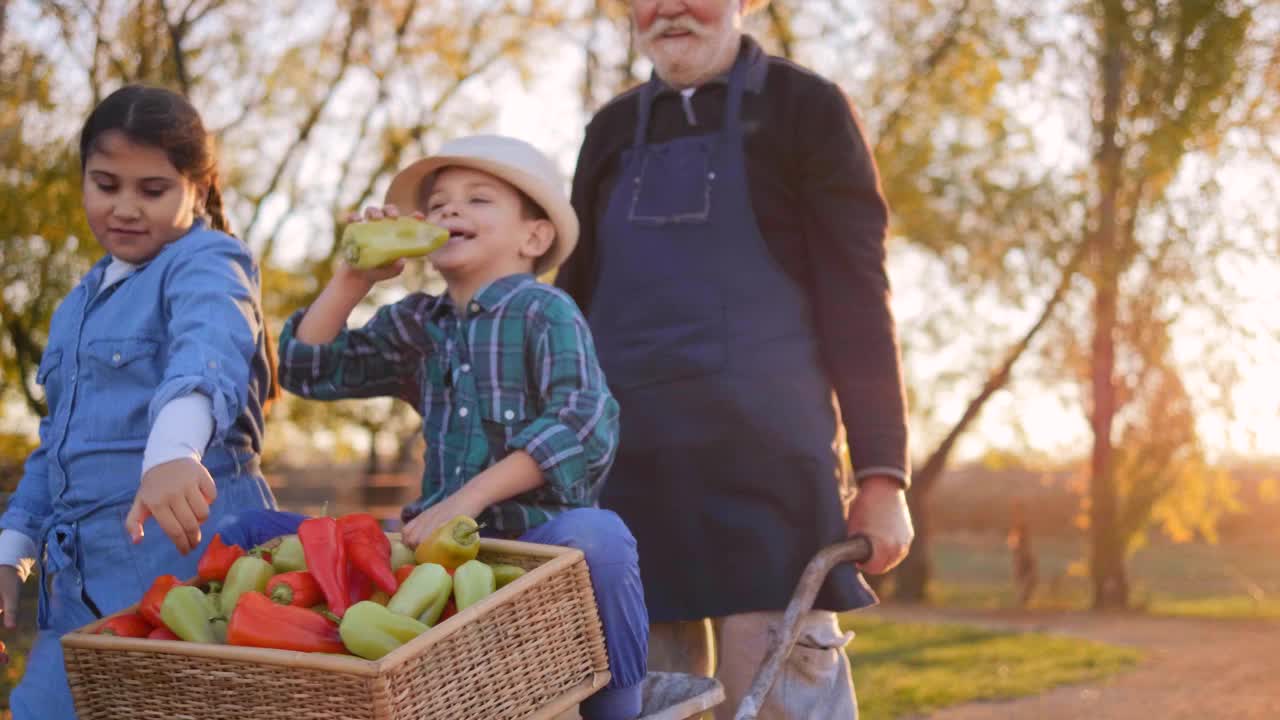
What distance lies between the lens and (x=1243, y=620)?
15.0 metres

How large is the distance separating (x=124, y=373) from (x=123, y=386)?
0.03 meters

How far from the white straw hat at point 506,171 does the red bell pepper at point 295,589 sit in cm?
104

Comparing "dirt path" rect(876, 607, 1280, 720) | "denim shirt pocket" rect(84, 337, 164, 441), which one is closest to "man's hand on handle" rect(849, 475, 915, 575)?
"denim shirt pocket" rect(84, 337, 164, 441)

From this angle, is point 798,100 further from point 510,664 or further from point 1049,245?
point 1049,245

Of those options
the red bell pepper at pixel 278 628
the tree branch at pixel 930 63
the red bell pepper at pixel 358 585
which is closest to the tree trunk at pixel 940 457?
the tree branch at pixel 930 63

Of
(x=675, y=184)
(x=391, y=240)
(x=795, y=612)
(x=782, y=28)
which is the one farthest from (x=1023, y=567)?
(x=391, y=240)

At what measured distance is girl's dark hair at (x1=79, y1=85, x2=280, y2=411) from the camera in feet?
8.70

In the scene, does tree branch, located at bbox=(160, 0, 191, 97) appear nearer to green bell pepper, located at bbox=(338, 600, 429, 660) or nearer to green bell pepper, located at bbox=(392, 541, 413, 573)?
green bell pepper, located at bbox=(392, 541, 413, 573)

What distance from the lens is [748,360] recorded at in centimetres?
306

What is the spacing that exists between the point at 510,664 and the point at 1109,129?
1566 cm

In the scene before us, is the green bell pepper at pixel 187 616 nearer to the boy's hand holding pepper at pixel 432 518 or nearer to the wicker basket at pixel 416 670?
the wicker basket at pixel 416 670

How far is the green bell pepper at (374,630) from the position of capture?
1.82 meters

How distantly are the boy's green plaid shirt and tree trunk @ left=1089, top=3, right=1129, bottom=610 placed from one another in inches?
558

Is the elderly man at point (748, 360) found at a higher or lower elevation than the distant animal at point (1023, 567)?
higher
